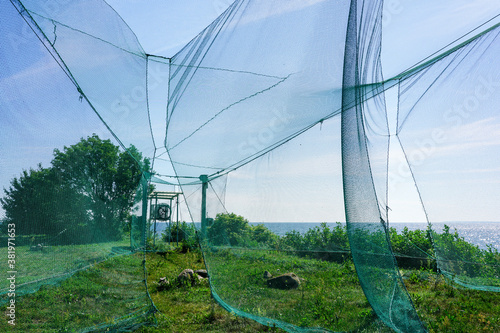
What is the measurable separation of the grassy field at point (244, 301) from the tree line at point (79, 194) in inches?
15.2

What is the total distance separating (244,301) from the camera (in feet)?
9.45

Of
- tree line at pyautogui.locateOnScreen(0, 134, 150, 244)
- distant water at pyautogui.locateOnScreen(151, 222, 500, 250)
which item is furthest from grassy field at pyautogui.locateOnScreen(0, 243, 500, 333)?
tree line at pyautogui.locateOnScreen(0, 134, 150, 244)

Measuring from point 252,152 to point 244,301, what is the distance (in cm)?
143

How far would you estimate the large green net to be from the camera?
2203 millimetres

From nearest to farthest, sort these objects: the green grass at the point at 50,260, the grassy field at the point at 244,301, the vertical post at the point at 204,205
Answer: the green grass at the point at 50,260
the grassy field at the point at 244,301
the vertical post at the point at 204,205

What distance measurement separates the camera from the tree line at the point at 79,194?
2.21 m

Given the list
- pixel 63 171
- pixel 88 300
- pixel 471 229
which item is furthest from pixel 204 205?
pixel 471 229

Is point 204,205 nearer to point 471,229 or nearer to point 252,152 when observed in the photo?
point 252,152

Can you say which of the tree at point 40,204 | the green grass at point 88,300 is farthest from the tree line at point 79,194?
the green grass at point 88,300

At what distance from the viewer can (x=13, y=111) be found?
2.17 meters

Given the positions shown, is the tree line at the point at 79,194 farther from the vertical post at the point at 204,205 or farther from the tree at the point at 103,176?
the vertical post at the point at 204,205

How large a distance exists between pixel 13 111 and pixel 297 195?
2250mm

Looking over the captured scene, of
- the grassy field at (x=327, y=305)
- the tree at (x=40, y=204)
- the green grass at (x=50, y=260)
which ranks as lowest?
the grassy field at (x=327, y=305)

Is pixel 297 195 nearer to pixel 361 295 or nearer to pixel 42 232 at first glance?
pixel 361 295
